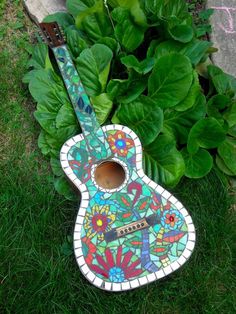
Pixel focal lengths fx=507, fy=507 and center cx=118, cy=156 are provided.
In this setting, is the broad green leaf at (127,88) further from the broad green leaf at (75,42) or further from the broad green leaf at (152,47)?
the broad green leaf at (75,42)

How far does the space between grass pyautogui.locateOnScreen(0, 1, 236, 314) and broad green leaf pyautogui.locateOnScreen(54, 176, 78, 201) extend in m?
0.03

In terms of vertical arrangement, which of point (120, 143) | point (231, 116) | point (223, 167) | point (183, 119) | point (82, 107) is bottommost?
point (223, 167)

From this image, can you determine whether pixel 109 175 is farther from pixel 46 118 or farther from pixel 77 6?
pixel 77 6

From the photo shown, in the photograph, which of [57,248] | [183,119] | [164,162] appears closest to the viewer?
[57,248]

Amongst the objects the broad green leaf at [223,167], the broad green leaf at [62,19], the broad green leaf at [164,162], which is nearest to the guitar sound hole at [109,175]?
the broad green leaf at [164,162]

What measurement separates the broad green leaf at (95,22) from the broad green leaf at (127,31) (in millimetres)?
57

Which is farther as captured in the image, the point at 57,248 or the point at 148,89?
the point at 148,89

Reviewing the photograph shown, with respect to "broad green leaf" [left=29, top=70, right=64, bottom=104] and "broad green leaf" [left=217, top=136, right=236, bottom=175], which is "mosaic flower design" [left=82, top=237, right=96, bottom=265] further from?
"broad green leaf" [left=217, top=136, right=236, bottom=175]

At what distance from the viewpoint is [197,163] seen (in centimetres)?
209

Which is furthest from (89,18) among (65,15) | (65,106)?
(65,106)

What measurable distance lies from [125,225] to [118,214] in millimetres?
49

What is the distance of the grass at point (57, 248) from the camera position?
1.82 metres

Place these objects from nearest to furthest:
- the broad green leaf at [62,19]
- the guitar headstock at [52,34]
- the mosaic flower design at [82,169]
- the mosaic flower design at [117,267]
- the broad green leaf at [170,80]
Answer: the mosaic flower design at [117,267] < the mosaic flower design at [82,169] < the broad green leaf at [170,80] < the guitar headstock at [52,34] < the broad green leaf at [62,19]

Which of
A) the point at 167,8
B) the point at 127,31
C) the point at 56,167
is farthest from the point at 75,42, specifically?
the point at 56,167
